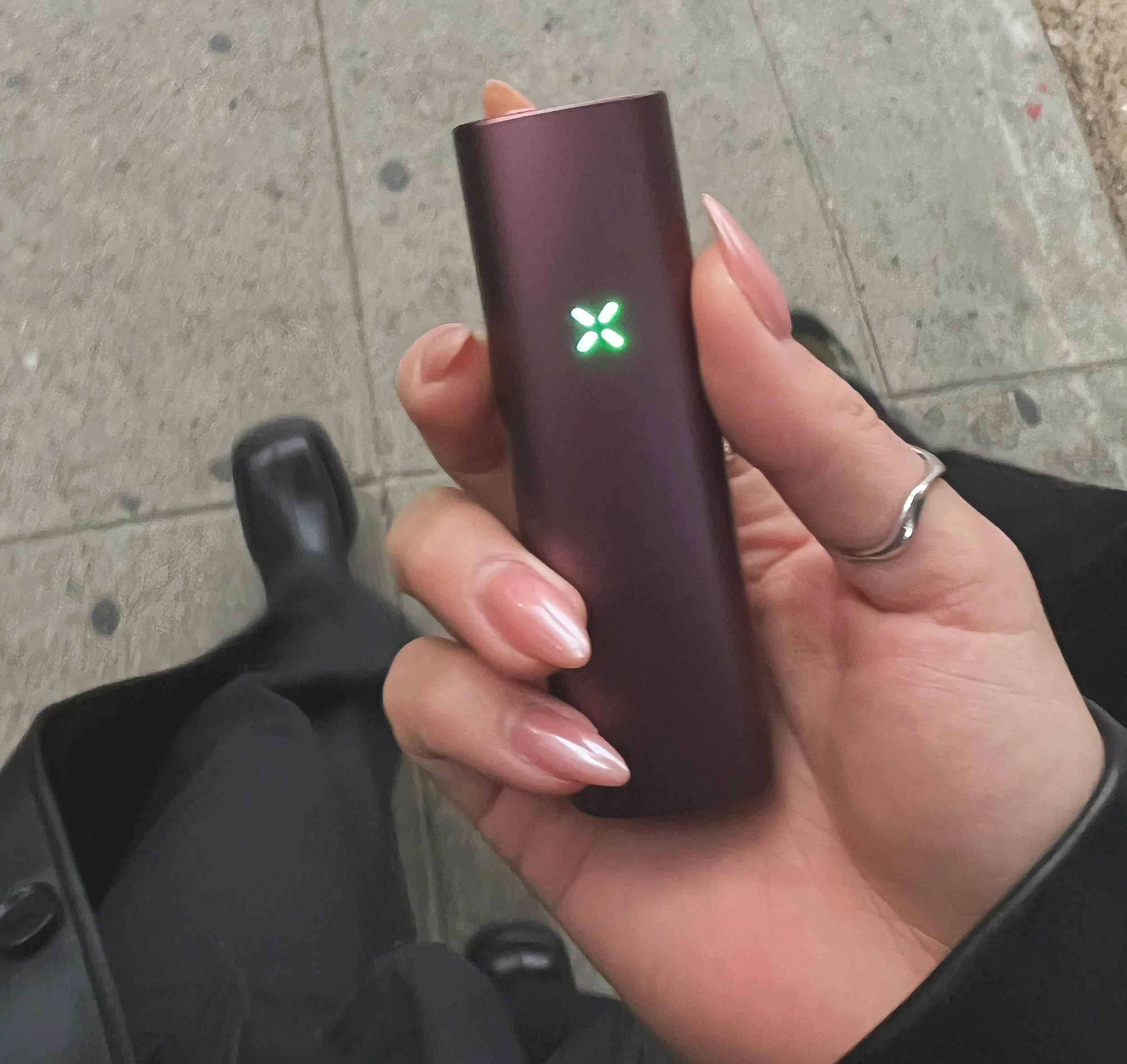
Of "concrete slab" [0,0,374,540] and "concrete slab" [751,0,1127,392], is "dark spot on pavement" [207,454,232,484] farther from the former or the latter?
"concrete slab" [751,0,1127,392]

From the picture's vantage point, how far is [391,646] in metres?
0.95

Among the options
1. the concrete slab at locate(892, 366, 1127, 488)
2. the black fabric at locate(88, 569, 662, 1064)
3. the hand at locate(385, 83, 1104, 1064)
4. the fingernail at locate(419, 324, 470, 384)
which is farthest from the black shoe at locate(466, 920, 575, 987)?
the concrete slab at locate(892, 366, 1127, 488)

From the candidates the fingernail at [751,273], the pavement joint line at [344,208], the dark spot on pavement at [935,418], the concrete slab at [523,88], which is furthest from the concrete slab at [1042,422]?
the fingernail at [751,273]

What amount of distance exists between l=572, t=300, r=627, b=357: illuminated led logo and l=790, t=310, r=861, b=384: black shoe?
644mm

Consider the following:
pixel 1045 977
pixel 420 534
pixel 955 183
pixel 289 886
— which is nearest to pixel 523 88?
pixel 955 183

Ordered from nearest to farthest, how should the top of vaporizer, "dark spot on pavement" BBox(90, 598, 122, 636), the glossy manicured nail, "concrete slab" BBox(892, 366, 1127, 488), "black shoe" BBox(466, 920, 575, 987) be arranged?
the top of vaporizer, the glossy manicured nail, "black shoe" BBox(466, 920, 575, 987), "dark spot on pavement" BBox(90, 598, 122, 636), "concrete slab" BBox(892, 366, 1127, 488)

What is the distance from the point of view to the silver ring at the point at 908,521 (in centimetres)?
47

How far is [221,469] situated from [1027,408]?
2.91ft

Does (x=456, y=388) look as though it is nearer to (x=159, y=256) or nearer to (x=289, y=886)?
(x=289, y=886)

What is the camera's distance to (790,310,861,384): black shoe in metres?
1.04

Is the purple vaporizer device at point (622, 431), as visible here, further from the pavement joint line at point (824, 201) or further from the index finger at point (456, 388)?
the pavement joint line at point (824, 201)

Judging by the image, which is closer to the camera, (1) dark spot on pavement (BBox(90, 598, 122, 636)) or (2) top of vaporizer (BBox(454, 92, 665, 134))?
(2) top of vaporizer (BBox(454, 92, 665, 134))


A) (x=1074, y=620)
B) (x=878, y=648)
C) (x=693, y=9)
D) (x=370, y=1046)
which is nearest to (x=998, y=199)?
(x=693, y=9)

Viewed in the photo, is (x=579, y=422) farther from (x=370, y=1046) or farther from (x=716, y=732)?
(x=370, y=1046)
